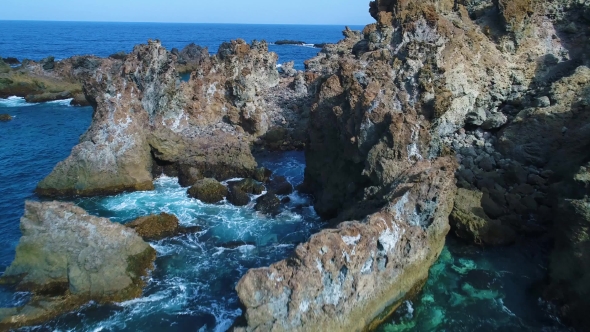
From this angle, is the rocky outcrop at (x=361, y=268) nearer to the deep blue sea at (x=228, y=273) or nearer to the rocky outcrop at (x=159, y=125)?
the deep blue sea at (x=228, y=273)

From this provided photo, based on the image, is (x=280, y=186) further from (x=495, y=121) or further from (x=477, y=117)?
(x=495, y=121)

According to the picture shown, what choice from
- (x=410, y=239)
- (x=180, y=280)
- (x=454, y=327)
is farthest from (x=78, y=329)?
(x=454, y=327)

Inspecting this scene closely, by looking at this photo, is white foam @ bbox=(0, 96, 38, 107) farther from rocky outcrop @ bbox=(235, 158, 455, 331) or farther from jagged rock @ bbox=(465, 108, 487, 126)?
rocky outcrop @ bbox=(235, 158, 455, 331)

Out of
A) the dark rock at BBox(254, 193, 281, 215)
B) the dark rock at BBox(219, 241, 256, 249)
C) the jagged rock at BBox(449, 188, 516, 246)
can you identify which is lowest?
the dark rock at BBox(219, 241, 256, 249)

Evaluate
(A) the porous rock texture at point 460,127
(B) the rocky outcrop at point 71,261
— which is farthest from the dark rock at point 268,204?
(B) the rocky outcrop at point 71,261

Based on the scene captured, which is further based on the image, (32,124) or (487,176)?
(32,124)

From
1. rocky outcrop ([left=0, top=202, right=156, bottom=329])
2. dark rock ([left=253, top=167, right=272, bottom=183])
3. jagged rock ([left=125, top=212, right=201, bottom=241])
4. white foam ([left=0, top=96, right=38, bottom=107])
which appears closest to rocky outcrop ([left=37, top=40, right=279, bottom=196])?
dark rock ([left=253, top=167, right=272, bottom=183])

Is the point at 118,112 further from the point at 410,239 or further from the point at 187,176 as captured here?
the point at 410,239
